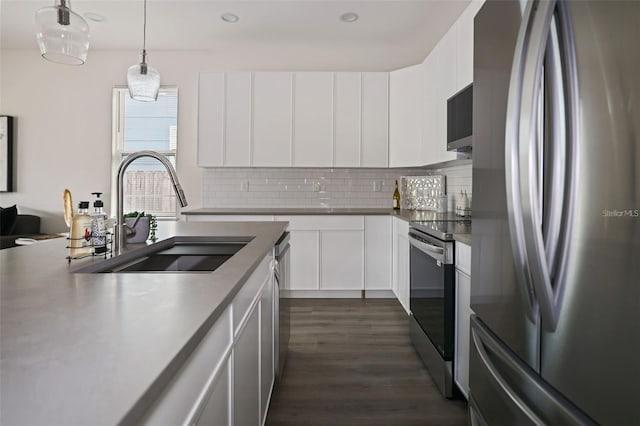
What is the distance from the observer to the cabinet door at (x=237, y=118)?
4.32 metres

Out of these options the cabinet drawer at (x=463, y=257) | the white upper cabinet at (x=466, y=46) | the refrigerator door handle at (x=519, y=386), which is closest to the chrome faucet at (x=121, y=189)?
the refrigerator door handle at (x=519, y=386)

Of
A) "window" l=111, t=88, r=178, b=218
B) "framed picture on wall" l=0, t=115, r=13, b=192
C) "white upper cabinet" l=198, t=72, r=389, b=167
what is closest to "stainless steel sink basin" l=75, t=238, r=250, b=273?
"white upper cabinet" l=198, t=72, r=389, b=167

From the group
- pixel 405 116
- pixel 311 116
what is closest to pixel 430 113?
pixel 405 116

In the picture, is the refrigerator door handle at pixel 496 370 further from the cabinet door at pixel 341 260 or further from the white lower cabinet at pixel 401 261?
the cabinet door at pixel 341 260

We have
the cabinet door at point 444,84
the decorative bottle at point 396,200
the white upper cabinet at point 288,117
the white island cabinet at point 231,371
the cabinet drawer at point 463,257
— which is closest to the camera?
the white island cabinet at point 231,371

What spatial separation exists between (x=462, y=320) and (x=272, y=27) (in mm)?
3411

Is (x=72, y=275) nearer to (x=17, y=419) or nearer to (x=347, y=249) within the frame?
(x=17, y=419)

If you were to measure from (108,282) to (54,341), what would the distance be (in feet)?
1.37

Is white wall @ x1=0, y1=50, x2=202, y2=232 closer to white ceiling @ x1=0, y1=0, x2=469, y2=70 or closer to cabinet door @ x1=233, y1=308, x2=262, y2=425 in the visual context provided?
white ceiling @ x1=0, y1=0, x2=469, y2=70

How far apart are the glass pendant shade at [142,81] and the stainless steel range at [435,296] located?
74.9 inches

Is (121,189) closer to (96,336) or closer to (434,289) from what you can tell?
(96,336)

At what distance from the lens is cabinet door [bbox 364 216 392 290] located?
416cm

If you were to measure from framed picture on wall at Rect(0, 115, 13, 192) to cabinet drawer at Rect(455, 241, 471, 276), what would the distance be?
5100 mm

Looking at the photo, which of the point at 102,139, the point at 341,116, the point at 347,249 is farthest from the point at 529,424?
the point at 102,139
